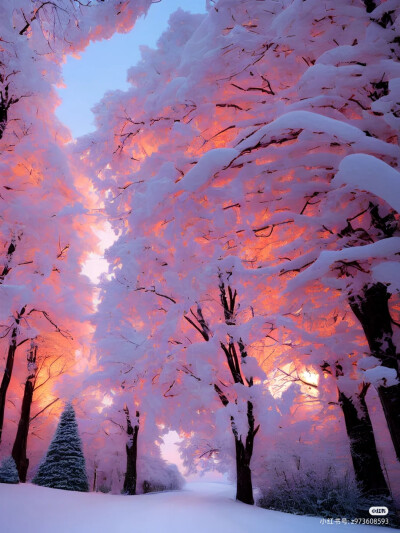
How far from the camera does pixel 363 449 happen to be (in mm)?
5164

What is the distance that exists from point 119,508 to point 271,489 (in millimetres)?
3227

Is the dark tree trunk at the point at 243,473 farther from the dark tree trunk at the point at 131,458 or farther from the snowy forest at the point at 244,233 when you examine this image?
the dark tree trunk at the point at 131,458

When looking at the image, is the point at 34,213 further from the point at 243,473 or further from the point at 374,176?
the point at 374,176

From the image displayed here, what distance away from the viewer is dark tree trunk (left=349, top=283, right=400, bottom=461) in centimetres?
358

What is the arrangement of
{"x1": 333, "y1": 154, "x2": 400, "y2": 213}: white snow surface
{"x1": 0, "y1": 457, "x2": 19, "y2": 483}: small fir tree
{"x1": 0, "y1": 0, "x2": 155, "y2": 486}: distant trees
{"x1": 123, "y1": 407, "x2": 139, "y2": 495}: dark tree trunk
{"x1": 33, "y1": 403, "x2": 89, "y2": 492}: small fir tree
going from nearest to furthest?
1. {"x1": 333, "y1": 154, "x2": 400, "y2": 213}: white snow surface
2. {"x1": 0, "y1": 457, "x2": 19, "y2": 483}: small fir tree
3. {"x1": 0, "y1": 0, "x2": 155, "y2": 486}: distant trees
4. {"x1": 33, "y1": 403, "x2": 89, "y2": 492}: small fir tree
5. {"x1": 123, "y1": 407, "x2": 139, "y2": 495}: dark tree trunk

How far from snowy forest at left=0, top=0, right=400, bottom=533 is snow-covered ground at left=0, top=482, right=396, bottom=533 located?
38.1 inches

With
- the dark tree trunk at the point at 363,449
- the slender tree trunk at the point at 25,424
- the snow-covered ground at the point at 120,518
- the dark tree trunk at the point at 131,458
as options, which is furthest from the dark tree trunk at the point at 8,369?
the dark tree trunk at the point at 363,449

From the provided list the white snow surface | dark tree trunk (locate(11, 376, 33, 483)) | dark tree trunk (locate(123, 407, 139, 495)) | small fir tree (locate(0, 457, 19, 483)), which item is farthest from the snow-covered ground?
dark tree trunk (locate(123, 407, 139, 495))

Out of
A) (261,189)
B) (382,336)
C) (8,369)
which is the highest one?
(261,189)

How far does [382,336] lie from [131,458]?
932 cm

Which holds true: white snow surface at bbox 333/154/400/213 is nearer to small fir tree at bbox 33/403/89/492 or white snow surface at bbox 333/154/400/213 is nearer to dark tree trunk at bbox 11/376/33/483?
small fir tree at bbox 33/403/89/492

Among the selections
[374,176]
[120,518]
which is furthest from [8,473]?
[374,176]

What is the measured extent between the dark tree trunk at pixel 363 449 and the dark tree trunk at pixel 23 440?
341 inches

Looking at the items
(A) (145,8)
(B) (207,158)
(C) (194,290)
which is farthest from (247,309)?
(A) (145,8)
